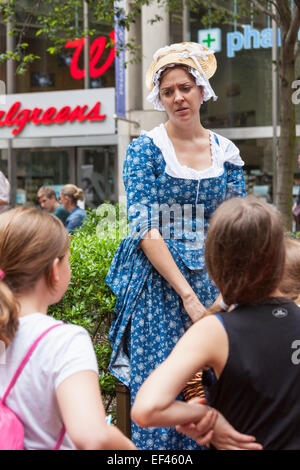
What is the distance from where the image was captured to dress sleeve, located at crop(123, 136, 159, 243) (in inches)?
93.8

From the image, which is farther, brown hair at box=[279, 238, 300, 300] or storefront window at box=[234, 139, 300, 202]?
storefront window at box=[234, 139, 300, 202]

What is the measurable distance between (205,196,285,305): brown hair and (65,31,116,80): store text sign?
1408 cm

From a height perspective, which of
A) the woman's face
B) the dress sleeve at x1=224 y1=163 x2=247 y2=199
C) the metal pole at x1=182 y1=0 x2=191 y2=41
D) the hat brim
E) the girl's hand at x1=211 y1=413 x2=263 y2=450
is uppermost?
the metal pole at x1=182 y1=0 x2=191 y2=41

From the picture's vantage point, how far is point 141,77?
585 inches

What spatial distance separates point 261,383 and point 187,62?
57.4 inches

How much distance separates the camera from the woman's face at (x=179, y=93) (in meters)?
2.48

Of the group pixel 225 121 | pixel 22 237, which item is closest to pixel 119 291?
pixel 22 237

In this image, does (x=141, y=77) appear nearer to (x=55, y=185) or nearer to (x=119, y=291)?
(x=55, y=185)

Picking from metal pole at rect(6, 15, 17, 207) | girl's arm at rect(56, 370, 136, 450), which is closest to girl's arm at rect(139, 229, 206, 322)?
girl's arm at rect(56, 370, 136, 450)

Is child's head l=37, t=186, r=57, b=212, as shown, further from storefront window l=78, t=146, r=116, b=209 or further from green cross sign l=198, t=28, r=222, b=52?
green cross sign l=198, t=28, r=222, b=52

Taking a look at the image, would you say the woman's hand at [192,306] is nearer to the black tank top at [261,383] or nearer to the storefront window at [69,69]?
the black tank top at [261,383]

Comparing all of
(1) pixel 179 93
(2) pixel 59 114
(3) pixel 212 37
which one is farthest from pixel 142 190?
(2) pixel 59 114

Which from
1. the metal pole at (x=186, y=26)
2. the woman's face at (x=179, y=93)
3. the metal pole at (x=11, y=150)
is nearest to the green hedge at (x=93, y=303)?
the woman's face at (x=179, y=93)
